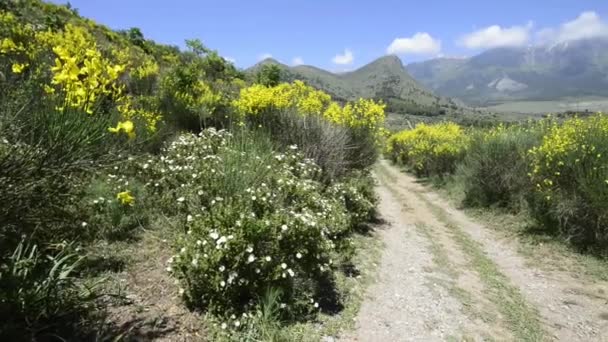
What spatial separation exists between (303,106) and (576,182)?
5.30 metres

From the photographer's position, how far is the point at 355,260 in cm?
581

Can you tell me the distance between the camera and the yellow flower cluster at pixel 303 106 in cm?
787

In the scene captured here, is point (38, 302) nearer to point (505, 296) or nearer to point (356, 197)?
point (505, 296)

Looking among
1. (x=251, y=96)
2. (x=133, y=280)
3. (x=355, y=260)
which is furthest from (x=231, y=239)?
(x=251, y=96)

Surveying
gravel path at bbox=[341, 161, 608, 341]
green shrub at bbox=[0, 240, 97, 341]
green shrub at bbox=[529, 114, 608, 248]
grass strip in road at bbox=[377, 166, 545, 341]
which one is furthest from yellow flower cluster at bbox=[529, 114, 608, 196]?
green shrub at bbox=[0, 240, 97, 341]

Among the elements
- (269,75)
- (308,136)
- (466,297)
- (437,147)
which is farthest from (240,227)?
(269,75)

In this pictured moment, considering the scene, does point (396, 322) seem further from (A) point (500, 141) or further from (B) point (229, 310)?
(A) point (500, 141)

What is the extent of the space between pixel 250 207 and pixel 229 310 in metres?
1.05

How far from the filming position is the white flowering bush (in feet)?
11.4

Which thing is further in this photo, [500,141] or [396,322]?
[500,141]

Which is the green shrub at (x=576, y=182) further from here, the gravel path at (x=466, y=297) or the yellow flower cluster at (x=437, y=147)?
the yellow flower cluster at (x=437, y=147)

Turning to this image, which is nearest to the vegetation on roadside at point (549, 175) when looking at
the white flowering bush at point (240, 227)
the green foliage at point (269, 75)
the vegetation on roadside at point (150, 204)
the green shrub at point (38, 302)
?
the vegetation on roadside at point (150, 204)

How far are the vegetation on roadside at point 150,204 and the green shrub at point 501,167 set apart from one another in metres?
4.12

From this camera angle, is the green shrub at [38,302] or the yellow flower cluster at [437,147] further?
the yellow flower cluster at [437,147]
